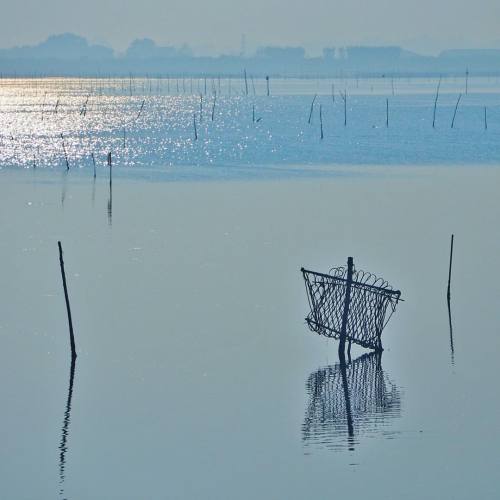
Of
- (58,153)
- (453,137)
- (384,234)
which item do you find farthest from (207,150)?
(384,234)

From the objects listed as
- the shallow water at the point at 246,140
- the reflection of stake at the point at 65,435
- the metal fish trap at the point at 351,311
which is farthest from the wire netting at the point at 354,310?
the shallow water at the point at 246,140

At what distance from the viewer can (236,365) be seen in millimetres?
17016

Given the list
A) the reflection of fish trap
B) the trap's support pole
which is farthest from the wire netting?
the reflection of fish trap

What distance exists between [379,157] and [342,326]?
31.1 m

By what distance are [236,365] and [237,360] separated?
0.22 m

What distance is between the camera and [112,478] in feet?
42.7

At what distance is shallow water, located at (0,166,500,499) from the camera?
13.2 metres

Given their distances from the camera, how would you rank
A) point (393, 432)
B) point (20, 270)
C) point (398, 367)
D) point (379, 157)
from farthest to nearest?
point (379, 157) < point (20, 270) < point (398, 367) < point (393, 432)

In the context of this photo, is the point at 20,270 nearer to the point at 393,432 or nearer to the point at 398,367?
the point at 398,367

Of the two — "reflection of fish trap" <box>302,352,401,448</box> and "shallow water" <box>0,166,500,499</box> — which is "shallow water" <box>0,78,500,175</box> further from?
"reflection of fish trap" <box>302,352,401,448</box>

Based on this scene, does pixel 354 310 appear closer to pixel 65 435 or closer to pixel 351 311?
pixel 351 311

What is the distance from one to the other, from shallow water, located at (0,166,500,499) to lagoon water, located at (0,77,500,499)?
0.11 feet

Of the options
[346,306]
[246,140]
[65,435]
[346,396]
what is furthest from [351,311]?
[246,140]

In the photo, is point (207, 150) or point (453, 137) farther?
point (453, 137)
